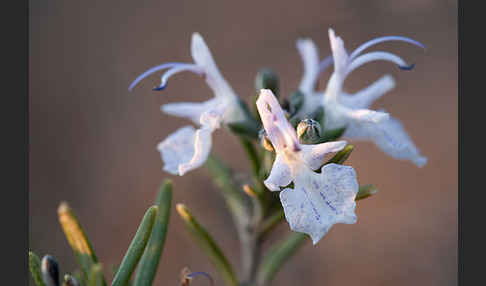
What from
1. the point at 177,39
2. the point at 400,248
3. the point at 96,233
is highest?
the point at 177,39

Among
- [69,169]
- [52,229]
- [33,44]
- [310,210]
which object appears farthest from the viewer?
[33,44]

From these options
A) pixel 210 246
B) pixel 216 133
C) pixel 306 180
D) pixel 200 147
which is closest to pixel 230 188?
pixel 210 246

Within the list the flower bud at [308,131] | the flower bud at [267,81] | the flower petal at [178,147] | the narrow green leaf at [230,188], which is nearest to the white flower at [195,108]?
the flower petal at [178,147]

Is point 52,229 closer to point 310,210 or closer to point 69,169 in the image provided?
point 69,169

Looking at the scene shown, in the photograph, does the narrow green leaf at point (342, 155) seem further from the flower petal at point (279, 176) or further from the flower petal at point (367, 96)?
the flower petal at point (367, 96)

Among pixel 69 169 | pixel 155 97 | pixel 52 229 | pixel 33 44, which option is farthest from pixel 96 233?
pixel 33 44

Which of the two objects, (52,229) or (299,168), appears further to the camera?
(52,229)
